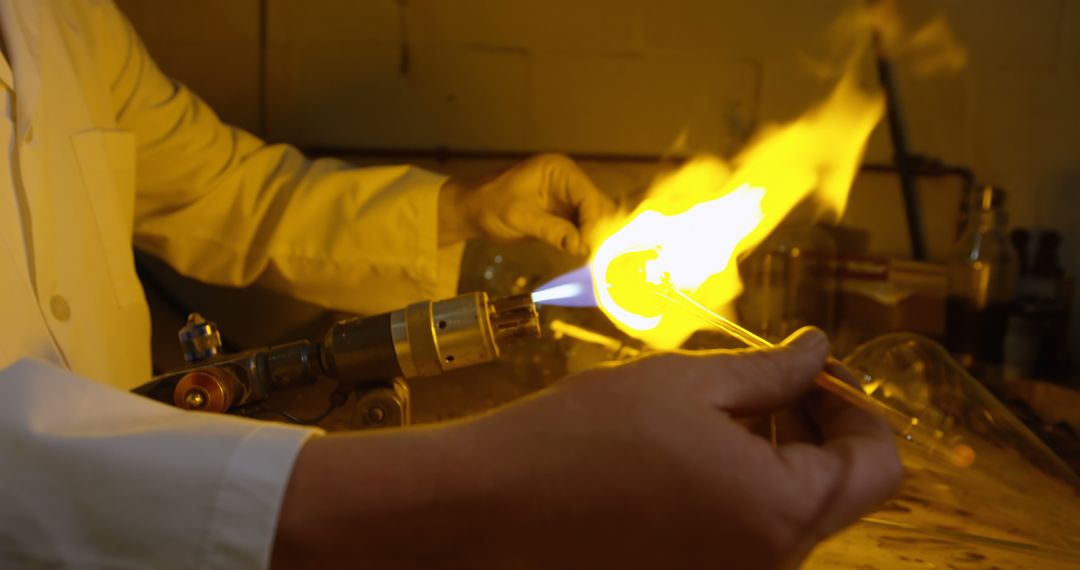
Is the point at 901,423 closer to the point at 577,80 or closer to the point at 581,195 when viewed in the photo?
the point at 581,195

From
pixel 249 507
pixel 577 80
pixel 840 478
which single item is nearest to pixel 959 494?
pixel 840 478

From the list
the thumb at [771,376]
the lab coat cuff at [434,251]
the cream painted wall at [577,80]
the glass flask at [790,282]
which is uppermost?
the cream painted wall at [577,80]

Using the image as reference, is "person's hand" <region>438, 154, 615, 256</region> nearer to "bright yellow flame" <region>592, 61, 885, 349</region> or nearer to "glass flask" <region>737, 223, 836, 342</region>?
"bright yellow flame" <region>592, 61, 885, 349</region>

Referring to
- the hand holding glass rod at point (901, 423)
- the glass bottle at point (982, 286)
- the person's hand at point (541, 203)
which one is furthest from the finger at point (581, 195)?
the glass bottle at point (982, 286)

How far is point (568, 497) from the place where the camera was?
508 mm

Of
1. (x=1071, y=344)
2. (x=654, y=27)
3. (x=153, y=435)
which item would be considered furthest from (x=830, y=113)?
(x=153, y=435)

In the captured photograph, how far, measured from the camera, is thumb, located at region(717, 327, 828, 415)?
560mm

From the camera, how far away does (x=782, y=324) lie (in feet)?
5.15

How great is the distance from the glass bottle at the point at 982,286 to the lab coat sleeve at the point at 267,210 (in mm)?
917

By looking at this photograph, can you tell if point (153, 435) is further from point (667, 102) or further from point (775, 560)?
point (667, 102)

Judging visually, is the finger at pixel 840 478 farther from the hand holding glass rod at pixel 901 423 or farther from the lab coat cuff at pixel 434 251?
the lab coat cuff at pixel 434 251

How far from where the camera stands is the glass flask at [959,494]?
30.5 inches

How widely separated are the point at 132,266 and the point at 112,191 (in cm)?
10

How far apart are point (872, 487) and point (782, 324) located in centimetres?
105
